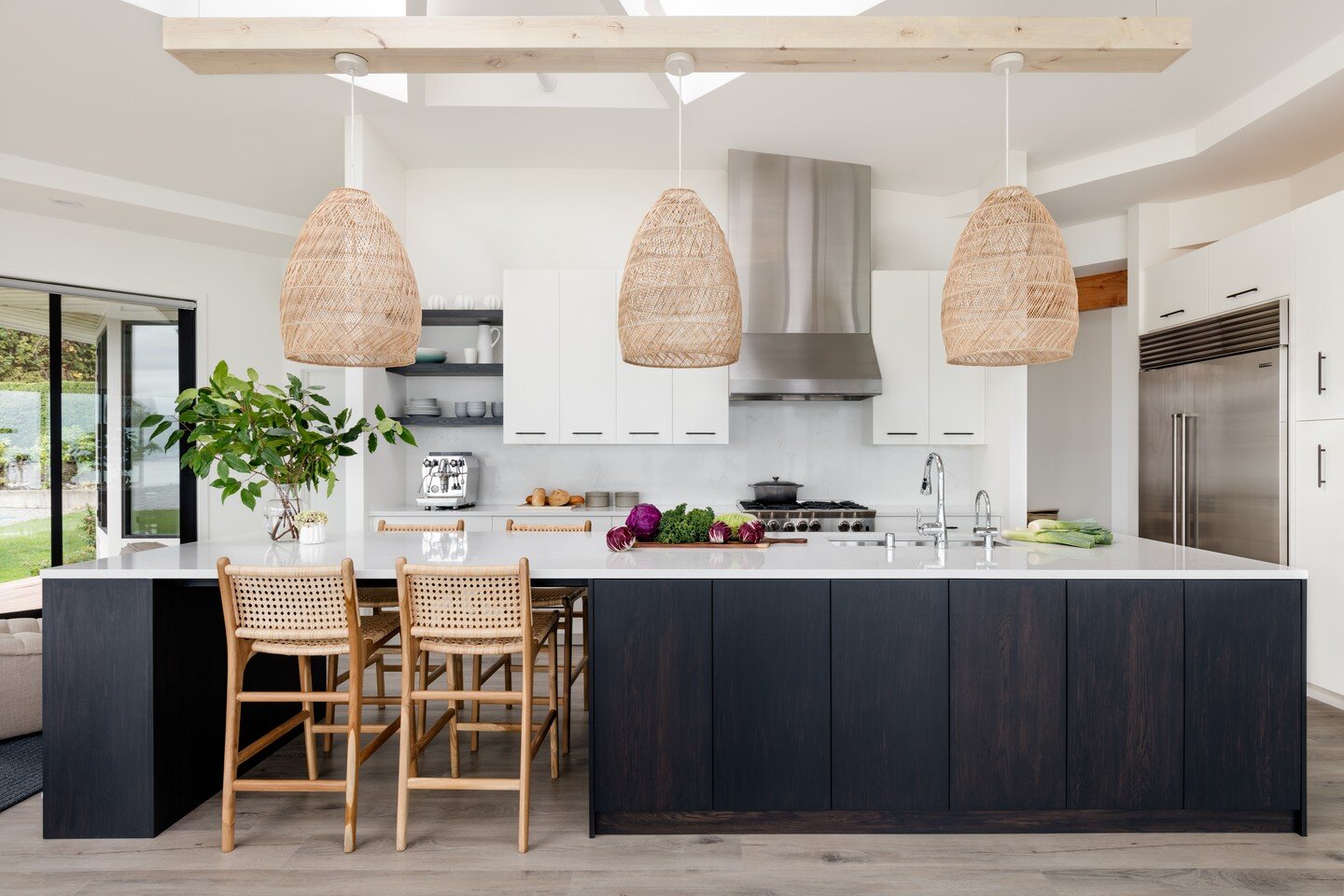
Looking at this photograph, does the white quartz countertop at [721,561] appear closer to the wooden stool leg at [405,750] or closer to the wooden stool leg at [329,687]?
the wooden stool leg at [405,750]

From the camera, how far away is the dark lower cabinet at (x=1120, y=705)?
2.45 meters

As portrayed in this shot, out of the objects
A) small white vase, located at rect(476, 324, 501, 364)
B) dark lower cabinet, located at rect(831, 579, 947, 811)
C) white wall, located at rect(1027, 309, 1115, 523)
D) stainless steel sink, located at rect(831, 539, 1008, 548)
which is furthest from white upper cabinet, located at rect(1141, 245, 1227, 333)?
small white vase, located at rect(476, 324, 501, 364)

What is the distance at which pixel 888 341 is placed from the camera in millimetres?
5043

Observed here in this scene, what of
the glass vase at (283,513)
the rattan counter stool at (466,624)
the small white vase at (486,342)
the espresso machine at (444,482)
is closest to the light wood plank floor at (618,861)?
the rattan counter stool at (466,624)

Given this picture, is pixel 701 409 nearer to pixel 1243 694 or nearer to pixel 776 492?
pixel 776 492

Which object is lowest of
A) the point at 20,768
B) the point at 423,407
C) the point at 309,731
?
the point at 20,768

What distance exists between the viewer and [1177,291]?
4.66 meters

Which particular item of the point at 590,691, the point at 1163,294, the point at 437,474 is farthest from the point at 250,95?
the point at 1163,294

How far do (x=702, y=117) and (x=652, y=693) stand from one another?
3312 millimetres

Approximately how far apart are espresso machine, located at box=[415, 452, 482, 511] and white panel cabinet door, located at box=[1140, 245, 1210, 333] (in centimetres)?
444

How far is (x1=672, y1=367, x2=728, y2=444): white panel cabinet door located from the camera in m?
5.06

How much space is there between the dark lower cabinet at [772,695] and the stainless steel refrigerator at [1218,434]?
290 cm

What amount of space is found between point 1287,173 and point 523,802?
5.42 metres

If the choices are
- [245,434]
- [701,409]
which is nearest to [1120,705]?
[701,409]
